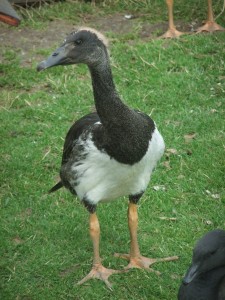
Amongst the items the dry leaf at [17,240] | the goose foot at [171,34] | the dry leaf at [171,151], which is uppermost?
the dry leaf at [17,240]

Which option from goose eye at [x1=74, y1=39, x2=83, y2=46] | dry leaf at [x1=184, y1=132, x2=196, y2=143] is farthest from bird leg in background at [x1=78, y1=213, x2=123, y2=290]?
dry leaf at [x1=184, y1=132, x2=196, y2=143]

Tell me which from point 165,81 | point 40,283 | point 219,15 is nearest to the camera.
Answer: point 40,283

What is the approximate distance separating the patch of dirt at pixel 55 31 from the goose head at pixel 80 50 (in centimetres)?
426

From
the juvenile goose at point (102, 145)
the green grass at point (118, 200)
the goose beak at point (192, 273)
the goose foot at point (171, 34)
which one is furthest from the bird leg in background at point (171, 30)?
the goose beak at point (192, 273)

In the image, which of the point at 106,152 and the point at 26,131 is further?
the point at 26,131

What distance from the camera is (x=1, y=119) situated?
7.74 metres

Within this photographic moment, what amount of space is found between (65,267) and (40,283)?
0.93ft

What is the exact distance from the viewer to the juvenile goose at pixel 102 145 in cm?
479

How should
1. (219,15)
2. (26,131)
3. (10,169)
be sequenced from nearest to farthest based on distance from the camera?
(10,169), (26,131), (219,15)

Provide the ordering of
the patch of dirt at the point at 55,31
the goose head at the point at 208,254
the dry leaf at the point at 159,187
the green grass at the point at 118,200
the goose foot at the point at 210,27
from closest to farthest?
the goose head at the point at 208,254
the green grass at the point at 118,200
the dry leaf at the point at 159,187
the patch of dirt at the point at 55,31
the goose foot at the point at 210,27

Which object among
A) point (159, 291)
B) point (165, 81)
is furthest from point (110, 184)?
point (165, 81)

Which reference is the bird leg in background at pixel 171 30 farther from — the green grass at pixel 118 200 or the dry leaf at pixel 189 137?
the dry leaf at pixel 189 137

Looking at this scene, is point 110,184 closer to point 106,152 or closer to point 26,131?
point 106,152

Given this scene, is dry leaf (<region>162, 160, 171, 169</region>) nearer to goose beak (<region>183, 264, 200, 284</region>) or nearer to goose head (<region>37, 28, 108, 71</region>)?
goose head (<region>37, 28, 108, 71</region>)
